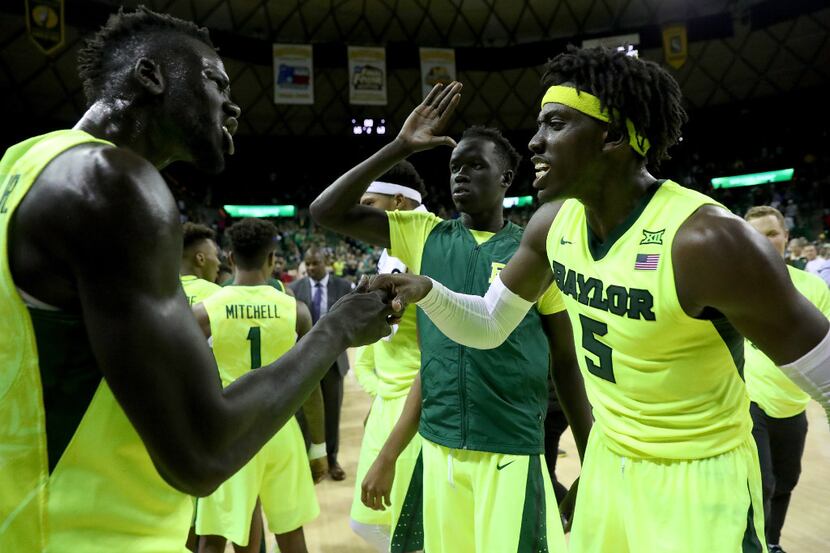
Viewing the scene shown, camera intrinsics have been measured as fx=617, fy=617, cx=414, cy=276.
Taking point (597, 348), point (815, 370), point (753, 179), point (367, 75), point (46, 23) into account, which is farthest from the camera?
point (753, 179)

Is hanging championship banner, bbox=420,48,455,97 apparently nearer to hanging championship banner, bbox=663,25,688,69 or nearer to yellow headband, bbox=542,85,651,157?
hanging championship banner, bbox=663,25,688,69

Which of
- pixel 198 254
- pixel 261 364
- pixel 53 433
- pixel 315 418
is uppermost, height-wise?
pixel 53 433

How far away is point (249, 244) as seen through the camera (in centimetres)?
344

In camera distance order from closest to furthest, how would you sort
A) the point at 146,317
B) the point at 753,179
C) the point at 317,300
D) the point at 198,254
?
the point at 146,317
the point at 198,254
the point at 317,300
the point at 753,179

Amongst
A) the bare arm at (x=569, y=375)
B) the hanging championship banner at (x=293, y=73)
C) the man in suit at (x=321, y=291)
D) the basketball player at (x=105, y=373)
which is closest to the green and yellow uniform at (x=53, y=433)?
the basketball player at (x=105, y=373)

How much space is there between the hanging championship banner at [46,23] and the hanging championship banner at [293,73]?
554cm

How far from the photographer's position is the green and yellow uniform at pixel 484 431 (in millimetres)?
2252

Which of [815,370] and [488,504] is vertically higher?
[815,370]

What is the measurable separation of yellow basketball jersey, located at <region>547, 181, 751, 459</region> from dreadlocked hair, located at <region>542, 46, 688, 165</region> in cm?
25

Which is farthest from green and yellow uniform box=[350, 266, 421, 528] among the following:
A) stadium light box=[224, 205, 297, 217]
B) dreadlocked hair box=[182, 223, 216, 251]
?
stadium light box=[224, 205, 297, 217]

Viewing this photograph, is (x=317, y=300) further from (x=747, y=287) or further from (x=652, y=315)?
(x=747, y=287)

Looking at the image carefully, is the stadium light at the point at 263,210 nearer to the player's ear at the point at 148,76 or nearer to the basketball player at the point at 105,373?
the player's ear at the point at 148,76

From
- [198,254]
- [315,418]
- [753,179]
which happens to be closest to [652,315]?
[315,418]

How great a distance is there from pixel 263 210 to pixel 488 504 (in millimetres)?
26566
